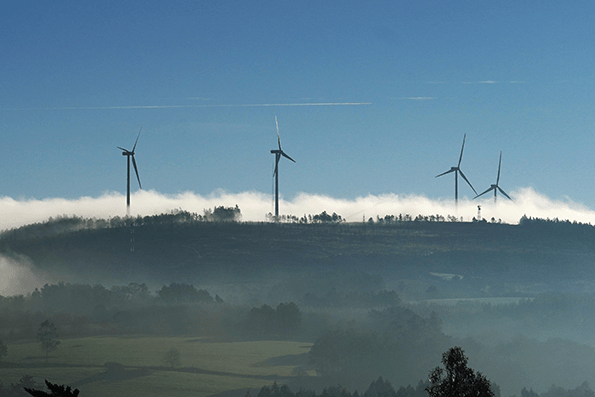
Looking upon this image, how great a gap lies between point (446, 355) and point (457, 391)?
2.49 m

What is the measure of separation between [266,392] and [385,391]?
3390 cm

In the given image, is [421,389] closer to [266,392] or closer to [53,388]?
[266,392]

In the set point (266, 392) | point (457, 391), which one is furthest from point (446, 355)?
point (266, 392)

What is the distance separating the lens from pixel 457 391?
135 feet

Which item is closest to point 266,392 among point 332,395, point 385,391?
point 332,395

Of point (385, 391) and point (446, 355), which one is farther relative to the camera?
point (385, 391)

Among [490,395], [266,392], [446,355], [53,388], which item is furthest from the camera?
[266,392]

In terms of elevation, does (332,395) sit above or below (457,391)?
below

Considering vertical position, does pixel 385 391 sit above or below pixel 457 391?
below

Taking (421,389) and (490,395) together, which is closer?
(490,395)

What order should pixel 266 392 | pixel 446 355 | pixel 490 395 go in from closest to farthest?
1. pixel 490 395
2. pixel 446 355
3. pixel 266 392

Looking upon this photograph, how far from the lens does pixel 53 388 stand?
17.5 m

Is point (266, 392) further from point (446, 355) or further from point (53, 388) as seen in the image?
point (53, 388)

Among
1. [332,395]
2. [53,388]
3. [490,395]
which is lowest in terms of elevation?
[332,395]
